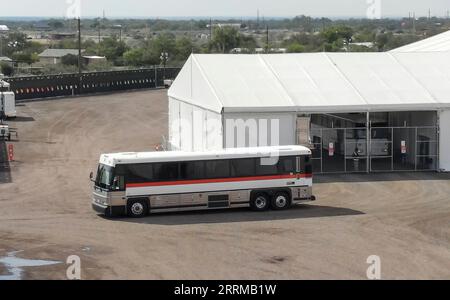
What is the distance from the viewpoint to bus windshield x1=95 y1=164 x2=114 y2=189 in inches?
1190


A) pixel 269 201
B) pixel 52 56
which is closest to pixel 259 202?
pixel 269 201

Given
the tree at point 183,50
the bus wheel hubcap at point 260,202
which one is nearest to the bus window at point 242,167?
the bus wheel hubcap at point 260,202

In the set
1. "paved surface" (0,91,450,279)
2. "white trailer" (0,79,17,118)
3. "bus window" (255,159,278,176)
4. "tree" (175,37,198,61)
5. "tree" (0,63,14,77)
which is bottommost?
"paved surface" (0,91,450,279)

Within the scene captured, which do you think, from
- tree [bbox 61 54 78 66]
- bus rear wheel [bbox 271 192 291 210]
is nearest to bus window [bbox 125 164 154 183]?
bus rear wheel [bbox 271 192 291 210]

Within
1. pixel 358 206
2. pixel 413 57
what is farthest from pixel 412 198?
pixel 413 57

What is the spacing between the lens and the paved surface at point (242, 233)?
23.7 m

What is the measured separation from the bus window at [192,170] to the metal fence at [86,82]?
46.3m

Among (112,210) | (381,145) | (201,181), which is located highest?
(381,145)

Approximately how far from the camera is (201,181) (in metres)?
31.0

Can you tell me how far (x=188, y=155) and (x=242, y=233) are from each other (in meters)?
3.80

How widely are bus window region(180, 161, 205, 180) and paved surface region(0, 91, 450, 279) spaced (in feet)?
4.38

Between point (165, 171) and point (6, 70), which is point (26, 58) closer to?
point (6, 70)

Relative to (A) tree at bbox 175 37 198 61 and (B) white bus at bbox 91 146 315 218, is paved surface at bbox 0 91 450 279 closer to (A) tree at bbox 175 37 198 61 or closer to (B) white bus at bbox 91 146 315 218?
(B) white bus at bbox 91 146 315 218

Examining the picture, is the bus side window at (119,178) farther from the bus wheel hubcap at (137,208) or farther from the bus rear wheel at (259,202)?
the bus rear wheel at (259,202)
